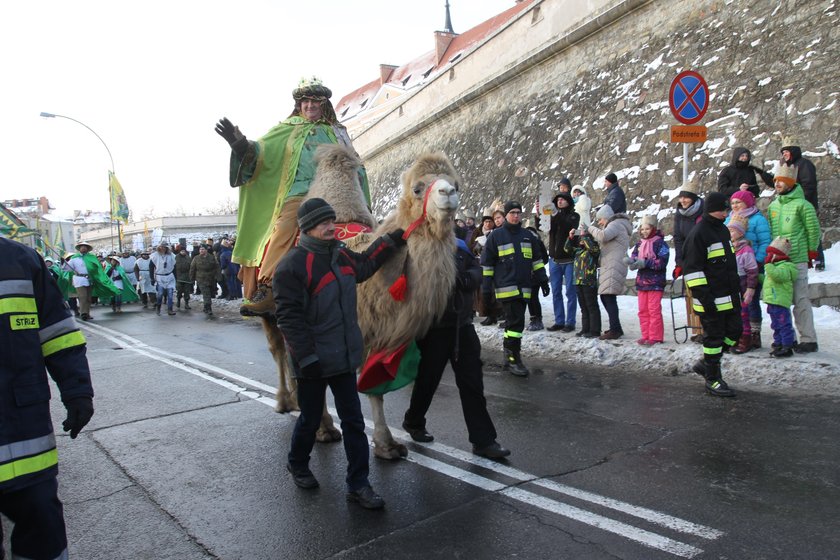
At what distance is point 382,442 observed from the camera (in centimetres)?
463

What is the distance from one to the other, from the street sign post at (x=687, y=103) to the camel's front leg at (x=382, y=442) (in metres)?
5.97

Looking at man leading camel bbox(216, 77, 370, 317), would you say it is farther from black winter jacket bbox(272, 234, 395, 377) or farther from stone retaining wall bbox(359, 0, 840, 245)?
stone retaining wall bbox(359, 0, 840, 245)

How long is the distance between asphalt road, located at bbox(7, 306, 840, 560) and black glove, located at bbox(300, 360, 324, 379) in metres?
0.85

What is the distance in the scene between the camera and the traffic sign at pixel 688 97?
27.9 feet

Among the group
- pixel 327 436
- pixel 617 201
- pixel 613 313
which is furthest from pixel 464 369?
pixel 617 201

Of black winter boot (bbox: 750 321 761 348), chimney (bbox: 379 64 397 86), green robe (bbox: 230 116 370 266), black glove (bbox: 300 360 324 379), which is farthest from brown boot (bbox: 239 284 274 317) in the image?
chimney (bbox: 379 64 397 86)

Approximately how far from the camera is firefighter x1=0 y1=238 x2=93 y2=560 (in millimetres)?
2307

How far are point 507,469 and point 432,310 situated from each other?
123 cm

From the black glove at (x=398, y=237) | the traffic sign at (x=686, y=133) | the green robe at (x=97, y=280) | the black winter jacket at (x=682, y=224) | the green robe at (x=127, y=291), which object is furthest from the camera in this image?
the green robe at (x=127, y=291)

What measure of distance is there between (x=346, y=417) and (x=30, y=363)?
1904 mm

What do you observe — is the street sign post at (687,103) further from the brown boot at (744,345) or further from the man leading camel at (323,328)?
the man leading camel at (323,328)

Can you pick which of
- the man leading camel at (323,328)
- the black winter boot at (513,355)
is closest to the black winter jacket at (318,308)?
the man leading camel at (323,328)

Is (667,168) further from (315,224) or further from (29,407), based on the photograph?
(29,407)

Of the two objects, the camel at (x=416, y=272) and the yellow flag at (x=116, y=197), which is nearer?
the camel at (x=416, y=272)
